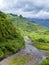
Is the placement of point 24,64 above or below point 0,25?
below

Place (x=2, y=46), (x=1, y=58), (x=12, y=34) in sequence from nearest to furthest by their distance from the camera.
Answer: (x=1, y=58)
(x=2, y=46)
(x=12, y=34)

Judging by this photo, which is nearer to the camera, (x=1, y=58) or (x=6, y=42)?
(x=1, y=58)

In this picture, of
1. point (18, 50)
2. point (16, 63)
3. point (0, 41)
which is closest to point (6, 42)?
point (0, 41)

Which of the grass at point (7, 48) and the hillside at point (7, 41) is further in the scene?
the hillside at point (7, 41)

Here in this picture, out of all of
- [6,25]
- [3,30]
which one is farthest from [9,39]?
[6,25]

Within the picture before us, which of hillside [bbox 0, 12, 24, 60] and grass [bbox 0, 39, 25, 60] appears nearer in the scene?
grass [bbox 0, 39, 25, 60]

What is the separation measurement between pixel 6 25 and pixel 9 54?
39.6 meters

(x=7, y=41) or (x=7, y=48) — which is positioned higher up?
(x=7, y=41)

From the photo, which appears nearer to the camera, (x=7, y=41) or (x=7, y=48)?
(x=7, y=48)

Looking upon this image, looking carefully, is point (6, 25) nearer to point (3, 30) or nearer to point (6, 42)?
point (3, 30)

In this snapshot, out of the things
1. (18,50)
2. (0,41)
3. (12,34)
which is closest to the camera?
(0,41)

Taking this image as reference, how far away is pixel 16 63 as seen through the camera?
102m

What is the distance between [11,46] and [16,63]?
33686 mm

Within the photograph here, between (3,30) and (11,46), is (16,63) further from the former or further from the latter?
(3,30)
